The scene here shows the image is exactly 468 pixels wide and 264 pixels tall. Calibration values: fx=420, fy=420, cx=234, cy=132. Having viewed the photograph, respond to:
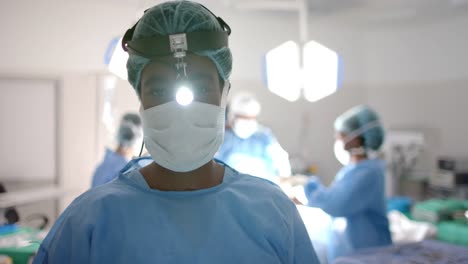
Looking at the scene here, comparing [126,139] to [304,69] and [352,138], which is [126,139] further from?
[352,138]

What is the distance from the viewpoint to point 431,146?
4852 mm

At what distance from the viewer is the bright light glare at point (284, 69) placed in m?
2.53

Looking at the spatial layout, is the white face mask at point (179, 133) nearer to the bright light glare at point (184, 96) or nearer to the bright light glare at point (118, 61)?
the bright light glare at point (184, 96)

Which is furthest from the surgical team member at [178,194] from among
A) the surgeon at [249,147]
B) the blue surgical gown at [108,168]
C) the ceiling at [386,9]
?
the ceiling at [386,9]

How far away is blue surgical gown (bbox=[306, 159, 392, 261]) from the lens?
7.39ft

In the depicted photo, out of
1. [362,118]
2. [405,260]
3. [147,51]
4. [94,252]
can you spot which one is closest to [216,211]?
[94,252]

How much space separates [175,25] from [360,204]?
163 centimetres

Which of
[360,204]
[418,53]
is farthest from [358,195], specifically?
[418,53]

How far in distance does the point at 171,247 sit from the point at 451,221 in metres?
3.44

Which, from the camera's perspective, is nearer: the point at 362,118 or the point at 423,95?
the point at 362,118

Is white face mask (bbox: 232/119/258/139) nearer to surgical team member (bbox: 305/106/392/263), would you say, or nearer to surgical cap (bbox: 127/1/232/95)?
surgical team member (bbox: 305/106/392/263)

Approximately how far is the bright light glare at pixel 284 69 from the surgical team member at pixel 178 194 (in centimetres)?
151

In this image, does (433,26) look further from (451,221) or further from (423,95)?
(451,221)

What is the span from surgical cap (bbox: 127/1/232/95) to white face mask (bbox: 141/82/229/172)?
0.11 m
